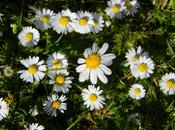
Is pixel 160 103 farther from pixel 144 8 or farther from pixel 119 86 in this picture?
pixel 144 8


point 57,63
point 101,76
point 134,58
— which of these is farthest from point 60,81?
point 134,58

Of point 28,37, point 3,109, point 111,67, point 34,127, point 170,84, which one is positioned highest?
point 28,37

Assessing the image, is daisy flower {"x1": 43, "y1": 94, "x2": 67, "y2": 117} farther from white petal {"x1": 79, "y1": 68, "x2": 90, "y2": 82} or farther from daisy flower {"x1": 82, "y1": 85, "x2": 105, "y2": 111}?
white petal {"x1": 79, "y1": 68, "x2": 90, "y2": 82}

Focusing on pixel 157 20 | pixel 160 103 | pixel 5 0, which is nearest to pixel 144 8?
pixel 157 20

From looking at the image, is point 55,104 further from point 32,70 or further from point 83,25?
point 83,25

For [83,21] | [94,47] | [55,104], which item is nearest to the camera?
[94,47]

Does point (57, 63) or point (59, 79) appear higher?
point (57, 63)
